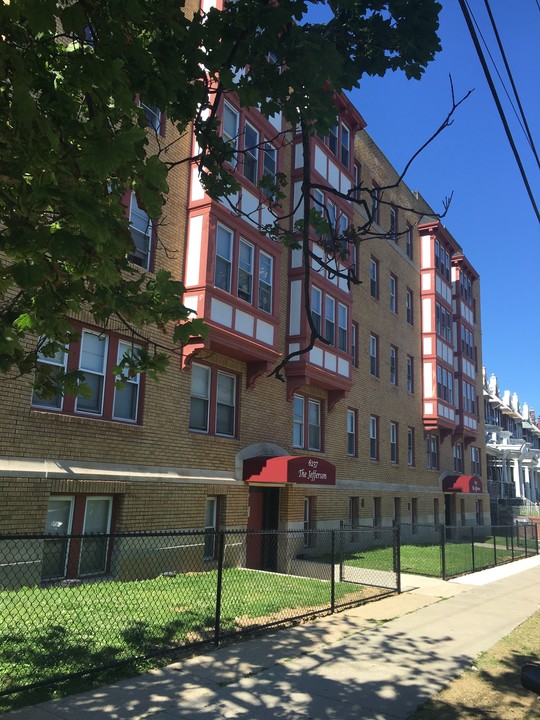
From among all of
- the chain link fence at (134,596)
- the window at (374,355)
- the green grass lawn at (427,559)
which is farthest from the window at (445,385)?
the chain link fence at (134,596)

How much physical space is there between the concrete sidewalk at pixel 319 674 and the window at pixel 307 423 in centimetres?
798

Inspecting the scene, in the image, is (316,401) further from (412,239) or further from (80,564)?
(412,239)

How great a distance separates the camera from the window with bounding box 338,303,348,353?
20.0m

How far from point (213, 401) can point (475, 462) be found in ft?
88.4

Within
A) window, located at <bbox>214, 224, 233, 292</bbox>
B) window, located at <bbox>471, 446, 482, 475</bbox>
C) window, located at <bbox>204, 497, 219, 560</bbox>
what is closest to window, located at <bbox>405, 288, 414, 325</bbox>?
window, located at <bbox>471, 446, 482, 475</bbox>

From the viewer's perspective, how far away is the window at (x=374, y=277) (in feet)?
80.4

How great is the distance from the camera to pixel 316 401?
64.1ft

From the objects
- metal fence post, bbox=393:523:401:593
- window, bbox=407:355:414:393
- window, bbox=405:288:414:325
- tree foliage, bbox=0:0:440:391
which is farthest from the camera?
window, bbox=405:288:414:325

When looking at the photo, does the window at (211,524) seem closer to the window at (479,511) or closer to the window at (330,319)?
the window at (330,319)

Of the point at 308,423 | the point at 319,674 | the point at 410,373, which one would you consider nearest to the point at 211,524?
the point at 308,423

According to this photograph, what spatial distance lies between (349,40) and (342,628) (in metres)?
7.72

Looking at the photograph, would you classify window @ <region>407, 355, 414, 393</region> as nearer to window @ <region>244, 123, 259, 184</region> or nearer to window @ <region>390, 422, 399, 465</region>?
window @ <region>390, 422, 399, 465</region>

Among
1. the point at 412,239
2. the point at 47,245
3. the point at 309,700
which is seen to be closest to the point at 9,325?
the point at 47,245

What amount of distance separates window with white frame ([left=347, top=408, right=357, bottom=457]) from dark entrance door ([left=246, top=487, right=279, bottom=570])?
528 cm
